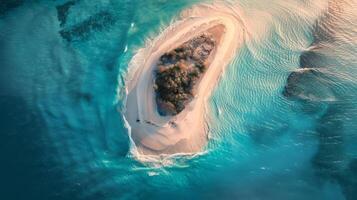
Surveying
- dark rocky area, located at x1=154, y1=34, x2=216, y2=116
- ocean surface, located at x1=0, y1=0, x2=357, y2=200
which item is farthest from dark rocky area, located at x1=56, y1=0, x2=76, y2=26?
dark rocky area, located at x1=154, y1=34, x2=216, y2=116

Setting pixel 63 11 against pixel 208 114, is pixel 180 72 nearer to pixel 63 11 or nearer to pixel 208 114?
pixel 208 114

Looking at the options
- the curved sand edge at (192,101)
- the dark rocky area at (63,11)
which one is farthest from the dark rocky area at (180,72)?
the dark rocky area at (63,11)

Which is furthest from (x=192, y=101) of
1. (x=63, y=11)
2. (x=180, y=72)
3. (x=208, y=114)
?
(x=63, y=11)

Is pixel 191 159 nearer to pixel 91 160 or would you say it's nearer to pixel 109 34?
pixel 91 160

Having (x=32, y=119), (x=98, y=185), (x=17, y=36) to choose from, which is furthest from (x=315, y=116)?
(x=17, y=36)

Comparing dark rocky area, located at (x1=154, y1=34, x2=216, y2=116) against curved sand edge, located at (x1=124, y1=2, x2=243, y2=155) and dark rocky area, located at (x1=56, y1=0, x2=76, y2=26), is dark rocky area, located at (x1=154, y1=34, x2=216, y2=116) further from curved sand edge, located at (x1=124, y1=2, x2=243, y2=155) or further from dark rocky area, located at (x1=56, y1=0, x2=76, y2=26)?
dark rocky area, located at (x1=56, y1=0, x2=76, y2=26)
